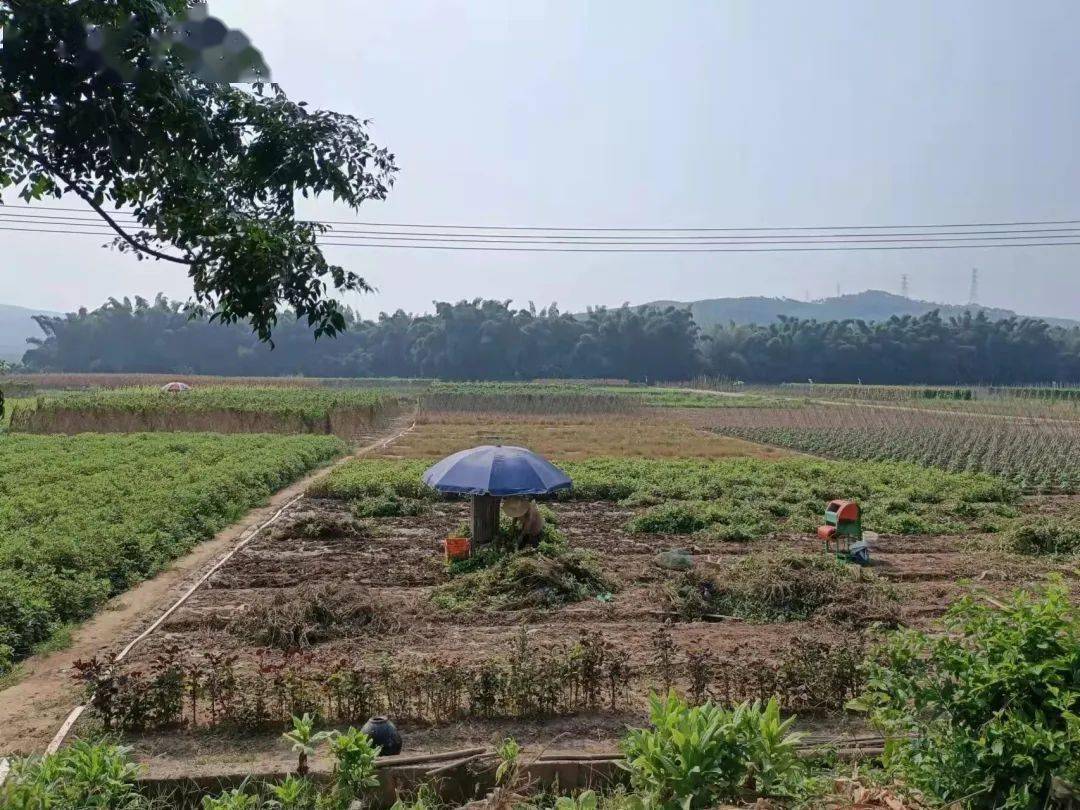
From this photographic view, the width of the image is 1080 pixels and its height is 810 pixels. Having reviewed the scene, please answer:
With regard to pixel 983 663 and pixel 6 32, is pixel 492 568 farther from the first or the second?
pixel 6 32

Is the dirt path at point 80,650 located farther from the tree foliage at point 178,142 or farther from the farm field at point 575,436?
the farm field at point 575,436

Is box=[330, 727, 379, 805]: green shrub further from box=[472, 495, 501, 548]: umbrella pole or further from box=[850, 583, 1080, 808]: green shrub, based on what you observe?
box=[472, 495, 501, 548]: umbrella pole

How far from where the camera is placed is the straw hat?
11.2 metres

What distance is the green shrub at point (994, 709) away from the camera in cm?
409

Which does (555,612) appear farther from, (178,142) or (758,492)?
(758,492)

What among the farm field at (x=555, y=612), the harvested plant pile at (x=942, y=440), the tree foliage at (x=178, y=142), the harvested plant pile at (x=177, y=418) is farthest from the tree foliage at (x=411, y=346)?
the tree foliage at (x=178, y=142)

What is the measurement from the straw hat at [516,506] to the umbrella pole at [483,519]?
268 millimetres

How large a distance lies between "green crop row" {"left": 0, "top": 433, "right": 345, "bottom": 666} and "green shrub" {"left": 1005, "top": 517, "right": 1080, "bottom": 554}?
1219cm

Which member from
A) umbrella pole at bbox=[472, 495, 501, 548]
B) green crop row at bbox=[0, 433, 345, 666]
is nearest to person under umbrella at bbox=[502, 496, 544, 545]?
umbrella pole at bbox=[472, 495, 501, 548]

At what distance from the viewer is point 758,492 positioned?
17.8 metres

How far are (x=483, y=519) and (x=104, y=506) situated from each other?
244 inches

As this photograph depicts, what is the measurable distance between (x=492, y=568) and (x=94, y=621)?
4245mm

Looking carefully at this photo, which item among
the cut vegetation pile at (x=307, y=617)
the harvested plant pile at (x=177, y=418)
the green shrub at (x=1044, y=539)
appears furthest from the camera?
the harvested plant pile at (x=177, y=418)

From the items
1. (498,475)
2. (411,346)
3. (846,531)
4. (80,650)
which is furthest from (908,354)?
(80,650)
